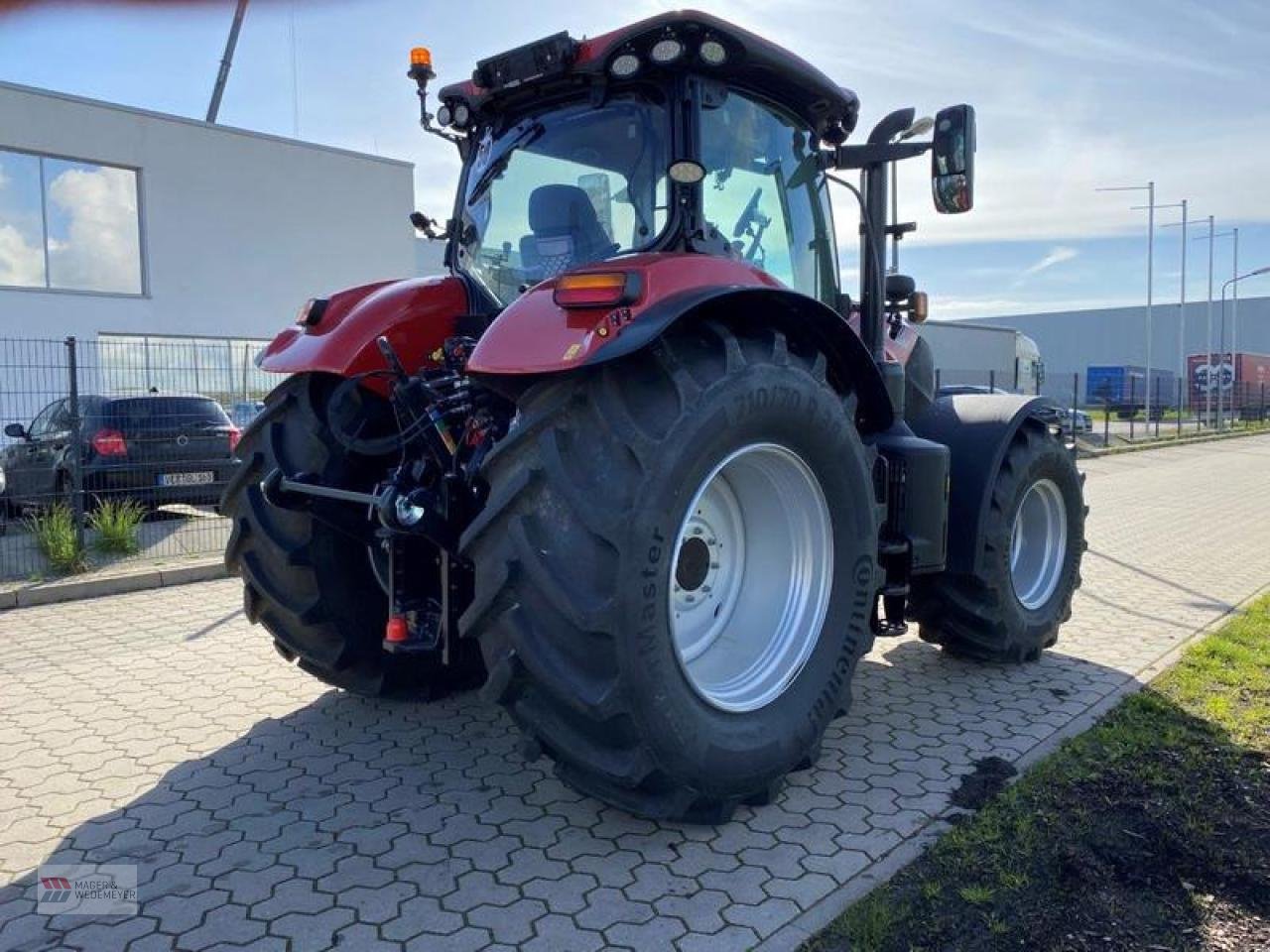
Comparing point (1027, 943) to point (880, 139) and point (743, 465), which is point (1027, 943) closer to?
point (743, 465)

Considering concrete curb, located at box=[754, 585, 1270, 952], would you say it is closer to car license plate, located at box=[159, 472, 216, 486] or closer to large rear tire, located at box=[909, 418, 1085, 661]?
large rear tire, located at box=[909, 418, 1085, 661]

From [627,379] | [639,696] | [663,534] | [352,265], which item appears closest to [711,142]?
[627,379]

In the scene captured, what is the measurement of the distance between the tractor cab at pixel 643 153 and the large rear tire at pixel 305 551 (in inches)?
34.3

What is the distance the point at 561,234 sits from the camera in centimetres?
378

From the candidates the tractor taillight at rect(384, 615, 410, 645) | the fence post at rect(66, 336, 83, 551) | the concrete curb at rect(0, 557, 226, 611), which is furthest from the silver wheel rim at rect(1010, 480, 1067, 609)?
the fence post at rect(66, 336, 83, 551)

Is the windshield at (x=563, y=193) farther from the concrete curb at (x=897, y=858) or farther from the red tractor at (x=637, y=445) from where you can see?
the concrete curb at (x=897, y=858)

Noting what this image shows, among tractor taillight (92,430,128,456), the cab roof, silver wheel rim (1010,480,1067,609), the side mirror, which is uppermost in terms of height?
the cab roof

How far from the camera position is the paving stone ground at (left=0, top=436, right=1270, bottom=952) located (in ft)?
9.02

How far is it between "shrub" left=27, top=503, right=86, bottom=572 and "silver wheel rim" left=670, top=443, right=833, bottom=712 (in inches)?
256

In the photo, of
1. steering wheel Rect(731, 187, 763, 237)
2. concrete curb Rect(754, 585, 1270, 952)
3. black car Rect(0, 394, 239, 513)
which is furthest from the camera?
black car Rect(0, 394, 239, 513)

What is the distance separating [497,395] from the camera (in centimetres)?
344

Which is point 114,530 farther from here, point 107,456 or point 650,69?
point 650,69

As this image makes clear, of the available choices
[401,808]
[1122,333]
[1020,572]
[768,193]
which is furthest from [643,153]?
[1122,333]

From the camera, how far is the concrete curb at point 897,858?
8.75 ft
